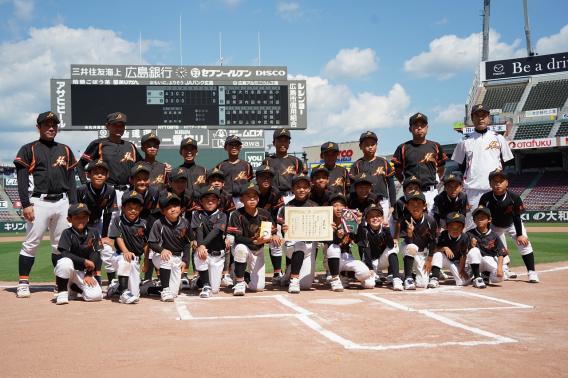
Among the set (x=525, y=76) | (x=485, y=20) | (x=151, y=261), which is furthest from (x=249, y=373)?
(x=485, y=20)

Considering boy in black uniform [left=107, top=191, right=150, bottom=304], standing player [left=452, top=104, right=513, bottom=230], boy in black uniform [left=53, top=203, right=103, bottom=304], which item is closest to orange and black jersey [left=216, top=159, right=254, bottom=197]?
boy in black uniform [left=107, top=191, right=150, bottom=304]

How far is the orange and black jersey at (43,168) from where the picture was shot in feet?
20.0

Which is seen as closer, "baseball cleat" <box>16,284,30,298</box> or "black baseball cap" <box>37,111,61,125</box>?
"baseball cleat" <box>16,284,30,298</box>

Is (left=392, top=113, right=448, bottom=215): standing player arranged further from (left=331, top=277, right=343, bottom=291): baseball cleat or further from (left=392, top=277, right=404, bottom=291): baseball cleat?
(left=331, top=277, right=343, bottom=291): baseball cleat

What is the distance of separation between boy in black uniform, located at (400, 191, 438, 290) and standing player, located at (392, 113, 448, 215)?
431mm

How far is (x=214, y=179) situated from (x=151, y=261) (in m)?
1.39

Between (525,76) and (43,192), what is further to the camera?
(525,76)

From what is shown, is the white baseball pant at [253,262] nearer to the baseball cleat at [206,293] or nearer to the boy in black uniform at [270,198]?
the boy in black uniform at [270,198]

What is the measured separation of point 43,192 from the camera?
242 inches

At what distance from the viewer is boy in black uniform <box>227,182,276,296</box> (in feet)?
20.7

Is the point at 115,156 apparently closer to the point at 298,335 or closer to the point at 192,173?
the point at 192,173

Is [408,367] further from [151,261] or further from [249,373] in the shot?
[151,261]

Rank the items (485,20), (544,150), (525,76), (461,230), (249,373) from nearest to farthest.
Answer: (249,373) → (461,230) → (544,150) → (525,76) → (485,20)

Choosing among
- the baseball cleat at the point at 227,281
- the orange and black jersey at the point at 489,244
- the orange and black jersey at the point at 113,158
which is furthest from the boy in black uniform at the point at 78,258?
the orange and black jersey at the point at 489,244
